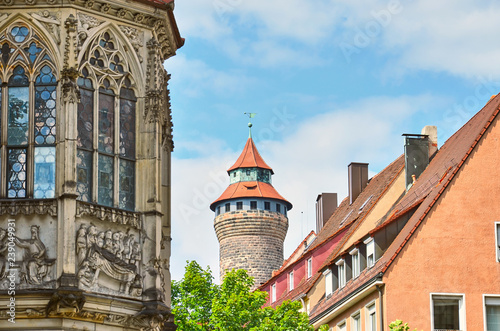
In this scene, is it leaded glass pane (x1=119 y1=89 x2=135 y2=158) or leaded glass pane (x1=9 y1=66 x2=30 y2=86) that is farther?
leaded glass pane (x1=119 y1=89 x2=135 y2=158)

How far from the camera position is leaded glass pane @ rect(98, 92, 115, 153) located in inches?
1015

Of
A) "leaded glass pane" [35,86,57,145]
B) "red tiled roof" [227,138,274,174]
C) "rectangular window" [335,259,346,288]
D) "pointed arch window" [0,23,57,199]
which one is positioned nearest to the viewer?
"pointed arch window" [0,23,57,199]

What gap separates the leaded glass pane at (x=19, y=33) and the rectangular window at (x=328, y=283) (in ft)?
81.0

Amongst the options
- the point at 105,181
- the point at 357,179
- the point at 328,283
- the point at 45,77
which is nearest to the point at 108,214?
the point at 105,181

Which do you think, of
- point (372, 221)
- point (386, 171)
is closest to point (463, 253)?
point (372, 221)

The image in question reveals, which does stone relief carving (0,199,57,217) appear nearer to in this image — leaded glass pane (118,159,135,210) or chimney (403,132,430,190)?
leaded glass pane (118,159,135,210)

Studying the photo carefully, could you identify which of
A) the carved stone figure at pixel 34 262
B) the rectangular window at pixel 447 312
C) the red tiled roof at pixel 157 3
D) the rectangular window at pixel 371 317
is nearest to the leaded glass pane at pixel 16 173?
the carved stone figure at pixel 34 262

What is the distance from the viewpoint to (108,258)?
81.9ft

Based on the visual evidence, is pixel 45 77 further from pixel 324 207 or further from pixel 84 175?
pixel 324 207

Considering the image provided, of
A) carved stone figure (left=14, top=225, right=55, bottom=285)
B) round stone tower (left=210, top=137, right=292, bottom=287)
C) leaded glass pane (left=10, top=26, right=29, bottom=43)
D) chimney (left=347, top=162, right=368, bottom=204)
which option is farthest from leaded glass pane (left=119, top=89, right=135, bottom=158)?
round stone tower (left=210, top=137, right=292, bottom=287)

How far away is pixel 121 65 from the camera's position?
2644cm

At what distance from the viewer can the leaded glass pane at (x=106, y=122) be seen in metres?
25.8

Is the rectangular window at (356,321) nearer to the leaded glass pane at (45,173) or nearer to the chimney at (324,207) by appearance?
the leaded glass pane at (45,173)

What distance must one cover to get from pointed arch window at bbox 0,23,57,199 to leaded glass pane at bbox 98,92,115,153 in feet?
3.23
